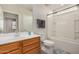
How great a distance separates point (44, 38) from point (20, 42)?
12.8 inches

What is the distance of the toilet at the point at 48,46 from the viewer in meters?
1.21

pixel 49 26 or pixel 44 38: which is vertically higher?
pixel 49 26

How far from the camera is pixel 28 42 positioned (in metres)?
1.22

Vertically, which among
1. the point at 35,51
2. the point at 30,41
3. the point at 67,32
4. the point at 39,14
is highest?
the point at 39,14

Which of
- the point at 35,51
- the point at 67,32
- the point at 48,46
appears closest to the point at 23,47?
the point at 35,51

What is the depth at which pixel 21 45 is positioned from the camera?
116 centimetres

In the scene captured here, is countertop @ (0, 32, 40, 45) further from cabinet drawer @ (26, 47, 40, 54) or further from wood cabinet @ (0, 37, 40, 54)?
cabinet drawer @ (26, 47, 40, 54)

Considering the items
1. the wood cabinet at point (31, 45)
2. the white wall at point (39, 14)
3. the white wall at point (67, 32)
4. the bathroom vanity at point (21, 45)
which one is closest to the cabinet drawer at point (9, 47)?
the bathroom vanity at point (21, 45)

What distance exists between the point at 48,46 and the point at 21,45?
0.36 m

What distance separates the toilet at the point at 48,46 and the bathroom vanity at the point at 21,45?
3.2 inches

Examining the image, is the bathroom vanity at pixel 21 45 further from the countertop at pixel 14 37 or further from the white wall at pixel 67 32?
the white wall at pixel 67 32

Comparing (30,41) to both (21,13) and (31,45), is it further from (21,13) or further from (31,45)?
(21,13)
